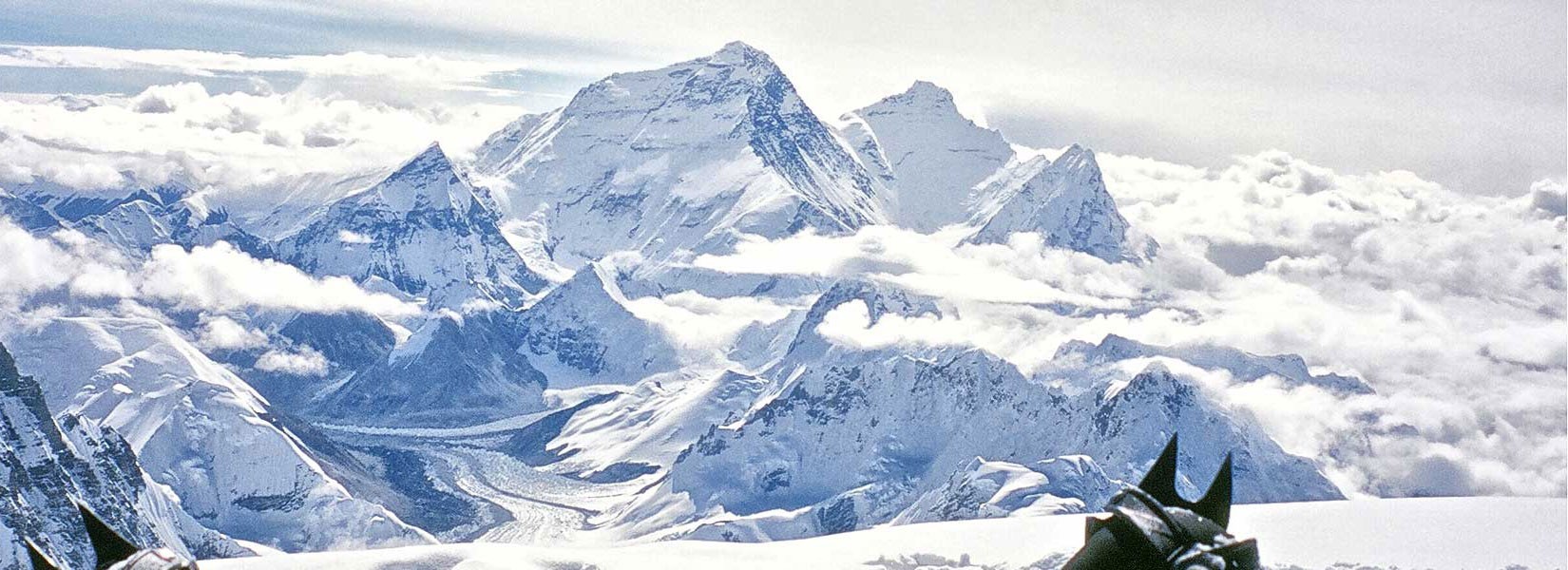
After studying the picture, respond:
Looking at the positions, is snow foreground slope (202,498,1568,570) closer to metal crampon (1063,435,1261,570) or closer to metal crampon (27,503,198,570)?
metal crampon (1063,435,1261,570)

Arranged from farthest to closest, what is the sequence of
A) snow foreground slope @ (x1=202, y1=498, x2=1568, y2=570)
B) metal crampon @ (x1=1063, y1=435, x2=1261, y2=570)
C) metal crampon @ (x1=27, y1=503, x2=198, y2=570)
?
snow foreground slope @ (x1=202, y1=498, x2=1568, y2=570) → metal crampon @ (x1=1063, y1=435, x2=1261, y2=570) → metal crampon @ (x1=27, y1=503, x2=198, y2=570)

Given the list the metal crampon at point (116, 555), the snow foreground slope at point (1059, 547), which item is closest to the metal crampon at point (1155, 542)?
the metal crampon at point (116, 555)

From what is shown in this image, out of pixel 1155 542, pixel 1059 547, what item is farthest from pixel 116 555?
pixel 1059 547

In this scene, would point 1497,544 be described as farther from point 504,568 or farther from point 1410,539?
point 504,568

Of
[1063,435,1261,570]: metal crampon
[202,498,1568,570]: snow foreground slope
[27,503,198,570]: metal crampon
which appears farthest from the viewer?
[202,498,1568,570]: snow foreground slope

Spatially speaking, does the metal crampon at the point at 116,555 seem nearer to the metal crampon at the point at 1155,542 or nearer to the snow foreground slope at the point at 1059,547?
the metal crampon at the point at 1155,542

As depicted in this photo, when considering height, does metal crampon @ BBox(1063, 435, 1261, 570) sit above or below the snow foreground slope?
above

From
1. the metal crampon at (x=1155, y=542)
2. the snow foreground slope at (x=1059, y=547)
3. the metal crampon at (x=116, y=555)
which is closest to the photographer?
the metal crampon at (x=116, y=555)

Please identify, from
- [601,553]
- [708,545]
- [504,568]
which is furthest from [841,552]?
[504,568]

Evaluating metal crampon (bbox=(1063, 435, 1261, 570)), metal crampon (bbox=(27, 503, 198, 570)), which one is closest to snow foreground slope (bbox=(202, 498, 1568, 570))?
metal crampon (bbox=(1063, 435, 1261, 570))
